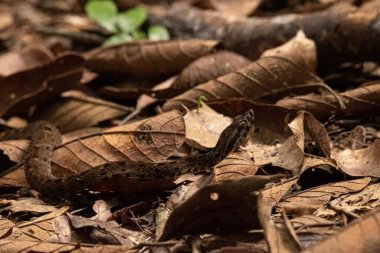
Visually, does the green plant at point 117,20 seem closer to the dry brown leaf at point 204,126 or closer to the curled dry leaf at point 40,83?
the curled dry leaf at point 40,83

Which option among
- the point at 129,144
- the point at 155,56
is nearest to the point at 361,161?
the point at 129,144

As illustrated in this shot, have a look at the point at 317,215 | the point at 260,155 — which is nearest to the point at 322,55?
the point at 260,155

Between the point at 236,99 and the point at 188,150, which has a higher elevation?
the point at 236,99

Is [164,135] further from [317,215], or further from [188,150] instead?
[317,215]

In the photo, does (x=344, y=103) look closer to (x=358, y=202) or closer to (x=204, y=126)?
(x=204, y=126)

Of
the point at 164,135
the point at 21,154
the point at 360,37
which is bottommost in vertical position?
the point at 21,154

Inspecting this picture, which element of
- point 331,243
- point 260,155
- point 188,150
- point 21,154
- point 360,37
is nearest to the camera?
point 331,243

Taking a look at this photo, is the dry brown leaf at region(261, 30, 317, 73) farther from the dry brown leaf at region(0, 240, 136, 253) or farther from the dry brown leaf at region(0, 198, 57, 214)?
the dry brown leaf at region(0, 240, 136, 253)

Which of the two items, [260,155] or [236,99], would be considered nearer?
[260,155]
